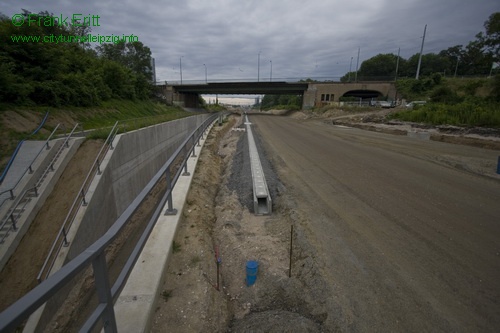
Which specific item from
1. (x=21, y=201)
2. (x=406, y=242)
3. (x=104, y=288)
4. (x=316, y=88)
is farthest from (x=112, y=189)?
(x=316, y=88)

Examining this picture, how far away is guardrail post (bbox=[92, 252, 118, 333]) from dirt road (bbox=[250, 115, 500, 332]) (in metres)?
2.19

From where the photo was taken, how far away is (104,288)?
1.79m

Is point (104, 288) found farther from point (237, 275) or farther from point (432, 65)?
point (432, 65)

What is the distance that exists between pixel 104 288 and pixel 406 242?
14.6 feet

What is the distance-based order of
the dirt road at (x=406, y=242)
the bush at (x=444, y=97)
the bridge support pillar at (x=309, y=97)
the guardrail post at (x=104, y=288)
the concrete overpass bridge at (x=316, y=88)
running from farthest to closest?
the bridge support pillar at (x=309, y=97) < the concrete overpass bridge at (x=316, y=88) < the bush at (x=444, y=97) < the dirt road at (x=406, y=242) < the guardrail post at (x=104, y=288)

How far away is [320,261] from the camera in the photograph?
12.3 feet

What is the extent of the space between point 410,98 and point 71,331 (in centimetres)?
5225

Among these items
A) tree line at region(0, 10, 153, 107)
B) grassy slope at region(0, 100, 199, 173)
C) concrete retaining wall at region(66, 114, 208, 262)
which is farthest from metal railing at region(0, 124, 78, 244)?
tree line at region(0, 10, 153, 107)

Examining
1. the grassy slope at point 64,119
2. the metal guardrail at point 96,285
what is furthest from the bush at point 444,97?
the metal guardrail at point 96,285

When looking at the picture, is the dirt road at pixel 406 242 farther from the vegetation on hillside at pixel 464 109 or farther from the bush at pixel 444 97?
the bush at pixel 444 97

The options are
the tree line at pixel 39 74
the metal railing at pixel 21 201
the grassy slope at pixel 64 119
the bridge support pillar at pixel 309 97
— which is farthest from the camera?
the bridge support pillar at pixel 309 97

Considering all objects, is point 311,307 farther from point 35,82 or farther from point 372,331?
point 35,82

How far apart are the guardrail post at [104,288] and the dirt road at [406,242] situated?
7.18 feet

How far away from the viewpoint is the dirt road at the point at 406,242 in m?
2.87
